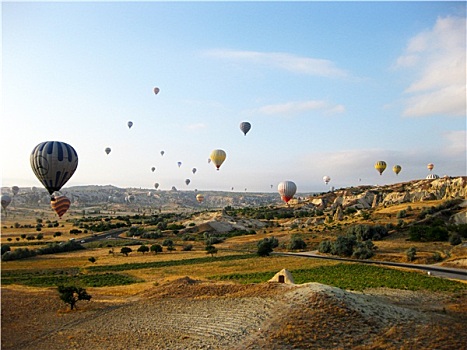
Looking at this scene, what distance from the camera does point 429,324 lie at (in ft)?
64.1

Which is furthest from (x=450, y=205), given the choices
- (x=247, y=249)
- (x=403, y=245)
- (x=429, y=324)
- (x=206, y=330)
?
(x=206, y=330)

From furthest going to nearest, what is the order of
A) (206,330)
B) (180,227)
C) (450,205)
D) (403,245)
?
(180,227), (450,205), (403,245), (206,330)

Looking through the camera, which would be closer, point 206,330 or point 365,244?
point 206,330

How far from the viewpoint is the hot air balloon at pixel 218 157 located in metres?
72.6

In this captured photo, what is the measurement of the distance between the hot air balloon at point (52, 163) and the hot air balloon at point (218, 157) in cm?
3308

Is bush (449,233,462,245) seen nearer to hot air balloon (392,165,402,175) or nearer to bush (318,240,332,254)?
bush (318,240,332,254)

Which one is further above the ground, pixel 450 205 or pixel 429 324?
pixel 450 205

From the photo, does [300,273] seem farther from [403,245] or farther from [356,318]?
[403,245]

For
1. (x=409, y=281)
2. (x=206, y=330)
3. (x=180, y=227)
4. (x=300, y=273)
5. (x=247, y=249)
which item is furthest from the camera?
(x=180, y=227)

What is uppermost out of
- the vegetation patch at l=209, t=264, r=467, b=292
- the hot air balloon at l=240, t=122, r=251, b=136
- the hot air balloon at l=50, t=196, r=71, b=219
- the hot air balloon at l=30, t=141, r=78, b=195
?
the hot air balloon at l=240, t=122, r=251, b=136

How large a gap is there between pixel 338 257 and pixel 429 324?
98.1 ft

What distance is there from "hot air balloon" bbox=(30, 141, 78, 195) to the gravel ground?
17.1 metres

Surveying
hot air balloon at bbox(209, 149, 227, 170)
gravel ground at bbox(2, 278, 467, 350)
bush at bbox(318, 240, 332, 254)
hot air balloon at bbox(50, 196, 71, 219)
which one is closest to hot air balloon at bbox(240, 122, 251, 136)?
hot air balloon at bbox(209, 149, 227, 170)

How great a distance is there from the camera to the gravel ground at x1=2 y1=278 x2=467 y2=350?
1739cm
